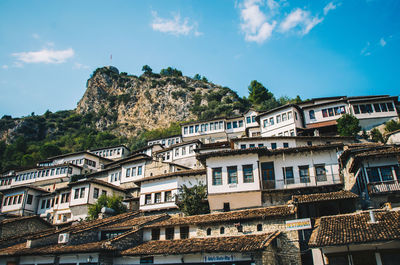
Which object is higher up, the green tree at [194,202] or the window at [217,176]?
the window at [217,176]

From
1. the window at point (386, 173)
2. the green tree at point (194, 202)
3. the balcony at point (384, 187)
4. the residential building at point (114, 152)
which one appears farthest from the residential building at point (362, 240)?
the residential building at point (114, 152)

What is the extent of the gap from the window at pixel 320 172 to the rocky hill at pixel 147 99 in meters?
57.9

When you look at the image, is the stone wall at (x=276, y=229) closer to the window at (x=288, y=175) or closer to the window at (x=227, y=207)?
the window at (x=227, y=207)

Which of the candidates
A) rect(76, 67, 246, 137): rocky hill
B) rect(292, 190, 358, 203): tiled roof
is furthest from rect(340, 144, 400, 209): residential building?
rect(76, 67, 246, 137): rocky hill

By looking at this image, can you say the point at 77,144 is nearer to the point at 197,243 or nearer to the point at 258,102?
the point at 258,102

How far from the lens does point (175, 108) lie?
103062mm

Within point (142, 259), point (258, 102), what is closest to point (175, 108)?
point (258, 102)

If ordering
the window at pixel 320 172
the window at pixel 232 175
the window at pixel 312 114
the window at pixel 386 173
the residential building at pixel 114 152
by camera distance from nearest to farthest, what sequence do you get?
1. the window at pixel 386 173
2. the window at pixel 232 175
3. the window at pixel 320 172
4. the window at pixel 312 114
5. the residential building at pixel 114 152

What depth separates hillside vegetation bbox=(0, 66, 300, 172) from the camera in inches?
3460

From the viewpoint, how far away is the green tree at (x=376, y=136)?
40.1m

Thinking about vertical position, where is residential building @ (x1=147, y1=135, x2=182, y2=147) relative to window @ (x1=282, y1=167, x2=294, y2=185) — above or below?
above

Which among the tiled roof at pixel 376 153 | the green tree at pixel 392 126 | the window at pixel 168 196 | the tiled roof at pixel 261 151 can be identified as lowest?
the window at pixel 168 196

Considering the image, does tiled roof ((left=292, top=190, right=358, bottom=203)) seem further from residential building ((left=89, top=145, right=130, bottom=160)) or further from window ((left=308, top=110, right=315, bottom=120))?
residential building ((left=89, top=145, right=130, bottom=160))

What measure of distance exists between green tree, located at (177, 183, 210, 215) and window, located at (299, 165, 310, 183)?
30.2 feet
